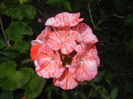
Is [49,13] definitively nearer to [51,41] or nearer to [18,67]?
[18,67]

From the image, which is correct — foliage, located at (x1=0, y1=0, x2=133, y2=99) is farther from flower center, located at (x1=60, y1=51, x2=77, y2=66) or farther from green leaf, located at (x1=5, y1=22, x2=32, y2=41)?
flower center, located at (x1=60, y1=51, x2=77, y2=66)

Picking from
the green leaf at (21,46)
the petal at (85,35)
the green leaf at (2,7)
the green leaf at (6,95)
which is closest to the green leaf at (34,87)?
the green leaf at (6,95)

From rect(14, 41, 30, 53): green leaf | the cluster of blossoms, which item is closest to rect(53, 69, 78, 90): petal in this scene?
the cluster of blossoms

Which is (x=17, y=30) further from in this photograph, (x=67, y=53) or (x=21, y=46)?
(x=67, y=53)

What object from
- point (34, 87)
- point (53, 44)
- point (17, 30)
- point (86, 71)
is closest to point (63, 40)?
point (53, 44)

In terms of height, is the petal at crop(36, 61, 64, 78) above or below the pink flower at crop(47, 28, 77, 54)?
below
